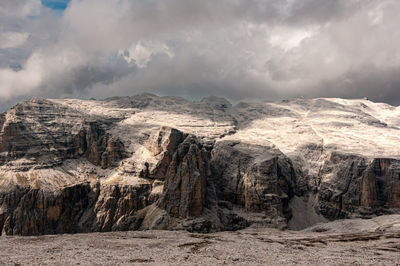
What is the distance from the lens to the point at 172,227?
140000 millimetres

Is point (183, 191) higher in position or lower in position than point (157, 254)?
higher

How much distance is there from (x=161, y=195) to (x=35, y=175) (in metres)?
79.1

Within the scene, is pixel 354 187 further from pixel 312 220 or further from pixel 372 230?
pixel 372 230

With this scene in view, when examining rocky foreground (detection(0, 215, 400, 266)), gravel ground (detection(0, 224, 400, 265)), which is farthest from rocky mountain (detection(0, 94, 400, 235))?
gravel ground (detection(0, 224, 400, 265))

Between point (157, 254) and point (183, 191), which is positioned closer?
point (157, 254)

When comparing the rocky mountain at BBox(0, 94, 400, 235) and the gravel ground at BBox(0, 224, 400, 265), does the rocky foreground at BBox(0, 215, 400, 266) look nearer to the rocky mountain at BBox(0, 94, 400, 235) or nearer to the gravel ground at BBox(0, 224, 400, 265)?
the gravel ground at BBox(0, 224, 400, 265)

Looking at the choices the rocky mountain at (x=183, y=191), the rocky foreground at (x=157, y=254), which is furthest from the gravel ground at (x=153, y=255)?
the rocky mountain at (x=183, y=191)

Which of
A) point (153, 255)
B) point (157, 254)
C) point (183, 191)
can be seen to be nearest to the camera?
point (153, 255)

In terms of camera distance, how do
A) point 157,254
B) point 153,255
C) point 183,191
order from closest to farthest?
1. point 153,255
2. point 157,254
3. point 183,191

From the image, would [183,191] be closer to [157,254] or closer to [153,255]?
[157,254]

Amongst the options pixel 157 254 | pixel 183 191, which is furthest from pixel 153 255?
pixel 183 191

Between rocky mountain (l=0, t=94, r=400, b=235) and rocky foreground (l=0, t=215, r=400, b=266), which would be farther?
rocky mountain (l=0, t=94, r=400, b=235)

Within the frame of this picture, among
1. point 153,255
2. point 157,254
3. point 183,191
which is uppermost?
point 183,191

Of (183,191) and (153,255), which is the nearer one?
(153,255)
